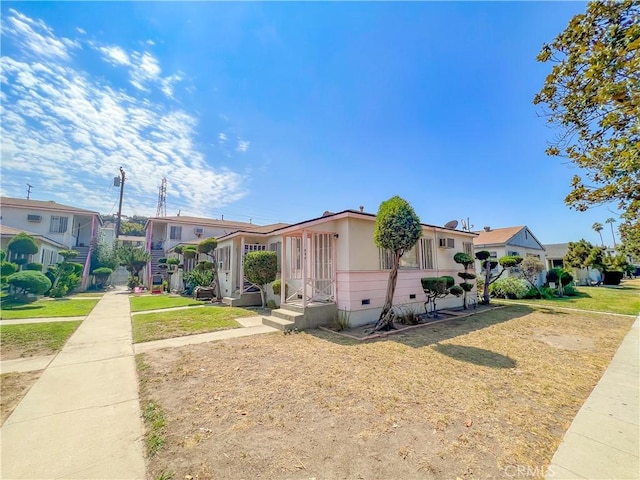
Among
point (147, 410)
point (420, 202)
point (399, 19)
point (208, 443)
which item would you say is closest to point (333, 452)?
point (208, 443)

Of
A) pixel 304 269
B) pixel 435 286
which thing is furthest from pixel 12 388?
pixel 435 286

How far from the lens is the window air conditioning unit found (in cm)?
1212

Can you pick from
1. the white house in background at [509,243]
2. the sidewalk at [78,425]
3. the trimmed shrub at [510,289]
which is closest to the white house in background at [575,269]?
the white house in background at [509,243]

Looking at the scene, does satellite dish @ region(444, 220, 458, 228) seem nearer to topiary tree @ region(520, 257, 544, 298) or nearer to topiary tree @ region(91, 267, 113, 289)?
topiary tree @ region(520, 257, 544, 298)

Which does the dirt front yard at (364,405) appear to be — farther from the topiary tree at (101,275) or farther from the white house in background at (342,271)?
the topiary tree at (101,275)

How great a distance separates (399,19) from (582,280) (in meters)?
35.2

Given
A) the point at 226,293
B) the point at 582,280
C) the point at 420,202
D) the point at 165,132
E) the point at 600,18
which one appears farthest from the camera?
the point at 582,280

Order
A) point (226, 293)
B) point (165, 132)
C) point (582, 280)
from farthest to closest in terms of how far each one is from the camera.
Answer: point (582, 280)
point (226, 293)
point (165, 132)

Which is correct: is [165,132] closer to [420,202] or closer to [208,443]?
[420,202]

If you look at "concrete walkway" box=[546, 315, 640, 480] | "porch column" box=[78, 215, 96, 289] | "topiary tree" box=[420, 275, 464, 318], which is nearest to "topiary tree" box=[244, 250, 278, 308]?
"topiary tree" box=[420, 275, 464, 318]

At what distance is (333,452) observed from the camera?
2668 millimetres

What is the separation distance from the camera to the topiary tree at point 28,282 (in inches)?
494

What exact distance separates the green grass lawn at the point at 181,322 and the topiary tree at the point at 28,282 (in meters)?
7.64

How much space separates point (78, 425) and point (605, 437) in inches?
244
